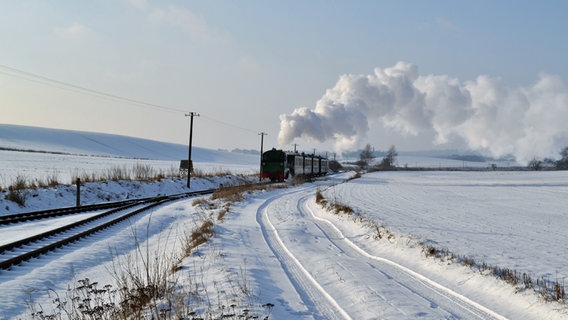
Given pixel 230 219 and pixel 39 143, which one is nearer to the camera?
pixel 230 219

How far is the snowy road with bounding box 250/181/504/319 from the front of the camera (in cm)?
623

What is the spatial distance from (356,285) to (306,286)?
0.83 metres

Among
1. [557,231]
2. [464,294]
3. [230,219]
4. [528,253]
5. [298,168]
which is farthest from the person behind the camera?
[298,168]

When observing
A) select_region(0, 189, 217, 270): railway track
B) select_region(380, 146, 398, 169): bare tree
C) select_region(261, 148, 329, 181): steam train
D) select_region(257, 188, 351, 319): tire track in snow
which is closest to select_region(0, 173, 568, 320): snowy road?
select_region(257, 188, 351, 319): tire track in snow

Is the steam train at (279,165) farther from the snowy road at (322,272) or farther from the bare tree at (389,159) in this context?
the bare tree at (389,159)

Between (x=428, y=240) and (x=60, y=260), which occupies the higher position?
(x=428, y=240)

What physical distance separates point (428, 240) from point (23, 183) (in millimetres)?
20879

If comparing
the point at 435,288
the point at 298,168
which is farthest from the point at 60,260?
the point at 298,168

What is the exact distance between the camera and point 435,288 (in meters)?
7.55

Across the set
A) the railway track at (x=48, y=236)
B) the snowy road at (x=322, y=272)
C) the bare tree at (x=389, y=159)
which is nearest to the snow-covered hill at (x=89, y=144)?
the bare tree at (x=389, y=159)

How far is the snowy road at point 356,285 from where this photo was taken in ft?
20.4

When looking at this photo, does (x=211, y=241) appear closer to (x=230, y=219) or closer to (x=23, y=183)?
(x=230, y=219)

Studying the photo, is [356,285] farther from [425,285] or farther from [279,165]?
[279,165]

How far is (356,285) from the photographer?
297 inches
